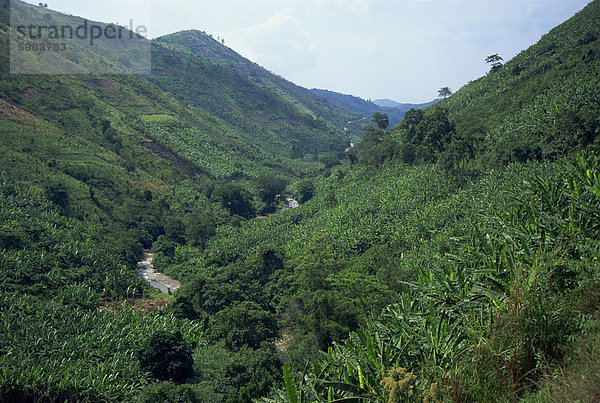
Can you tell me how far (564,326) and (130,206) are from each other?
59231 millimetres

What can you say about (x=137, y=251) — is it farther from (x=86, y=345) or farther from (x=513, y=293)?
(x=513, y=293)

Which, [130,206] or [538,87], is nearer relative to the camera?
[538,87]

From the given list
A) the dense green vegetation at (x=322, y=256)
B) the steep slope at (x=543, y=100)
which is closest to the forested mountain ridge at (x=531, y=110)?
the steep slope at (x=543, y=100)

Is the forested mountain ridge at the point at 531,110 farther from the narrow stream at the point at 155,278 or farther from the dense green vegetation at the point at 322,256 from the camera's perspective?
the narrow stream at the point at 155,278

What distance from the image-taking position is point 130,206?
5641 cm

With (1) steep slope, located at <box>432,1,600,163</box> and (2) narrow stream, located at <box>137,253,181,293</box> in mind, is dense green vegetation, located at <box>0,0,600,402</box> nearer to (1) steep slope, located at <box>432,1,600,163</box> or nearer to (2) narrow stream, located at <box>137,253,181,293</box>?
(1) steep slope, located at <box>432,1,600,163</box>

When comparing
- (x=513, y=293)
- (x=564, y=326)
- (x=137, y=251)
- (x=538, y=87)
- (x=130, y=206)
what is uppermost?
(x=538, y=87)

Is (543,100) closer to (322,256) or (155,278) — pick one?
(322,256)

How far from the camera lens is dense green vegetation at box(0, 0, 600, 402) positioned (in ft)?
22.6

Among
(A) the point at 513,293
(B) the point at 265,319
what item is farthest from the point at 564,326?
(B) the point at 265,319

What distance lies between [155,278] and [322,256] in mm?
22993

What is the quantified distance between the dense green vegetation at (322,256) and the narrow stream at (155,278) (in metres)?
1.15

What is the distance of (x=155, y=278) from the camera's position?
43.2m

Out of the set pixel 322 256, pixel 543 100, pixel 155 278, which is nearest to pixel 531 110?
pixel 543 100
